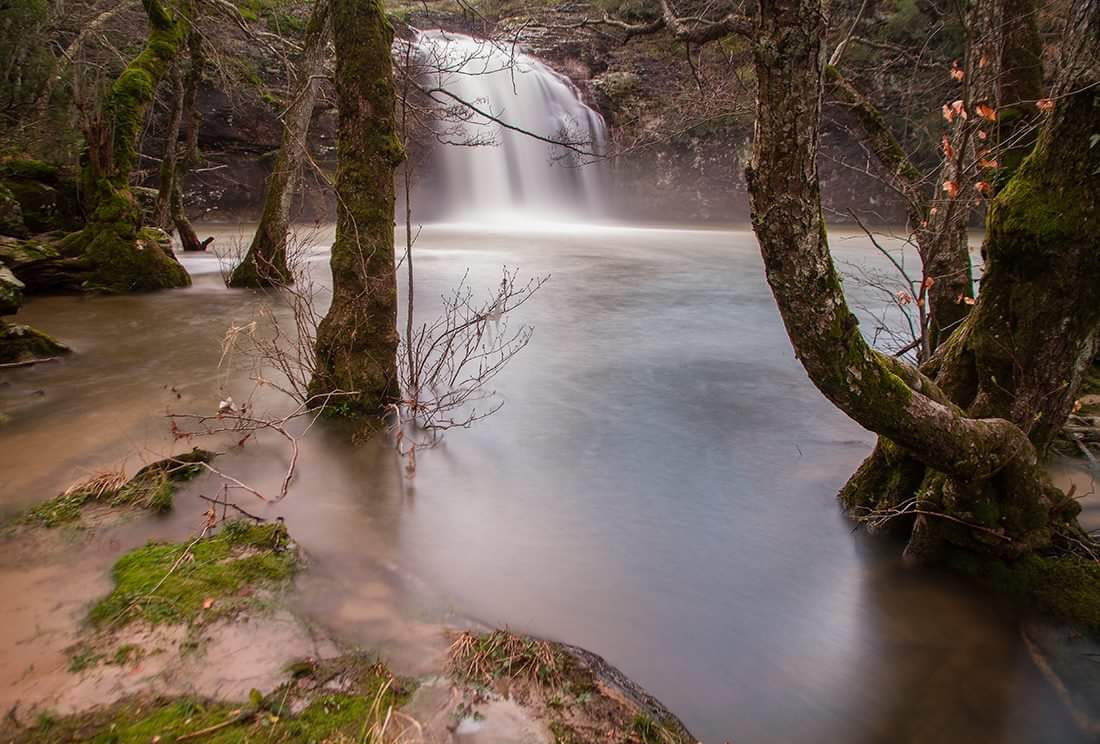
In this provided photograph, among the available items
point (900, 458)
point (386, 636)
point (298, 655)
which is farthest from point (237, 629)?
point (900, 458)

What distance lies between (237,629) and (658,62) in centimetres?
→ 2658

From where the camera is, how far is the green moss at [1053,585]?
3.45 metres

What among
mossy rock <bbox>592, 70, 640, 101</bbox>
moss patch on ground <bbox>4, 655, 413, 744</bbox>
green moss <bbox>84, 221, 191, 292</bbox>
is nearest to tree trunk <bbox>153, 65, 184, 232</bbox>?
green moss <bbox>84, 221, 191, 292</bbox>

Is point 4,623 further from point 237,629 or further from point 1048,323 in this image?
point 1048,323

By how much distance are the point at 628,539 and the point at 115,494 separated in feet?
11.0

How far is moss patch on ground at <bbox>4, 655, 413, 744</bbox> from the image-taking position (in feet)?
7.39

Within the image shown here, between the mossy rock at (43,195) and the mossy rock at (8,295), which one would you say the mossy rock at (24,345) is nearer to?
the mossy rock at (8,295)

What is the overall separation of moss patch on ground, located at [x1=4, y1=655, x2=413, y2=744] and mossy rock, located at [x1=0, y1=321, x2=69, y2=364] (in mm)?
6044

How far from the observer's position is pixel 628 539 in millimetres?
4461

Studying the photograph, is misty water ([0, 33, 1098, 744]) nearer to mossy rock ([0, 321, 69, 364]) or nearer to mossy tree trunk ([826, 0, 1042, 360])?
mossy rock ([0, 321, 69, 364])

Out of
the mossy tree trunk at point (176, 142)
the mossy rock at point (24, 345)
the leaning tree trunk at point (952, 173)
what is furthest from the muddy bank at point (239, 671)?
the mossy tree trunk at point (176, 142)

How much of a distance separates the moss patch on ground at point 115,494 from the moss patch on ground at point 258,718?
6.12 feet

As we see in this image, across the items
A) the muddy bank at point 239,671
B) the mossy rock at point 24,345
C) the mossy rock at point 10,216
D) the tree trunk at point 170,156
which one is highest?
the tree trunk at point 170,156

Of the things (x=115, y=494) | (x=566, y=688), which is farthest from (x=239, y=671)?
(x=115, y=494)
